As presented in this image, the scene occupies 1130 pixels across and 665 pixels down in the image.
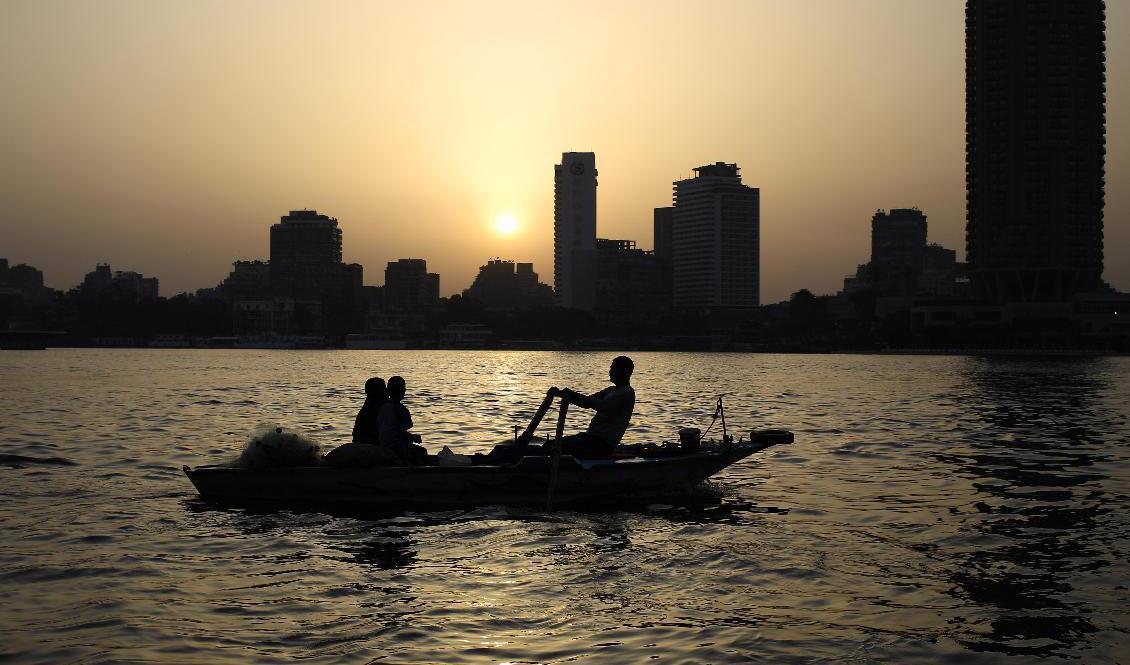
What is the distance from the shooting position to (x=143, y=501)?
63.2 feet

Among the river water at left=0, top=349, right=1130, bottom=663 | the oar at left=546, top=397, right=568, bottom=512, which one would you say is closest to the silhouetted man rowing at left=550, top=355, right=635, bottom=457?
the oar at left=546, top=397, right=568, bottom=512

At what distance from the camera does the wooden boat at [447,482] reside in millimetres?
17766

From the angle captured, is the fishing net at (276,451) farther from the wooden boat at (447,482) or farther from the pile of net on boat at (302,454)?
the wooden boat at (447,482)

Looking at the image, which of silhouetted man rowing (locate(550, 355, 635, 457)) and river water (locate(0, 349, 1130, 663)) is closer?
river water (locate(0, 349, 1130, 663))

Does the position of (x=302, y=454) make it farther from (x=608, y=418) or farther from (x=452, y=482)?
(x=608, y=418)

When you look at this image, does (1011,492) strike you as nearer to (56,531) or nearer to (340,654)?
(340,654)

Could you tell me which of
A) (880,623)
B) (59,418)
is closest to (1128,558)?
(880,623)

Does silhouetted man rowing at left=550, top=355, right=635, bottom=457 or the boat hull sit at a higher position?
silhouetted man rowing at left=550, top=355, right=635, bottom=457

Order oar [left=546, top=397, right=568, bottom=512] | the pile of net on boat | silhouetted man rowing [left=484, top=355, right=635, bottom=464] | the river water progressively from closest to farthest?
the river water < oar [left=546, top=397, right=568, bottom=512] < the pile of net on boat < silhouetted man rowing [left=484, top=355, right=635, bottom=464]

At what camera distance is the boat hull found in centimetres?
1777

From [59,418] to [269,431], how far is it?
28.4 m

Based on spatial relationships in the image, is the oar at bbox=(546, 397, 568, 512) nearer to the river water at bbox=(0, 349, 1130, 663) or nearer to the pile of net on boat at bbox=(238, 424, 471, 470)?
the river water at bbox=(0, 349, 1130, 663)

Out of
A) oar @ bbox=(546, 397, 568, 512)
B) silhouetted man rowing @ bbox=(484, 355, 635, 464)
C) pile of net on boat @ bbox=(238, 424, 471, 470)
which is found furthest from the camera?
silhouetted man rowing @ bbox=(484, 355, 635, 464)

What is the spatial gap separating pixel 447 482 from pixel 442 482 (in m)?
0.09
